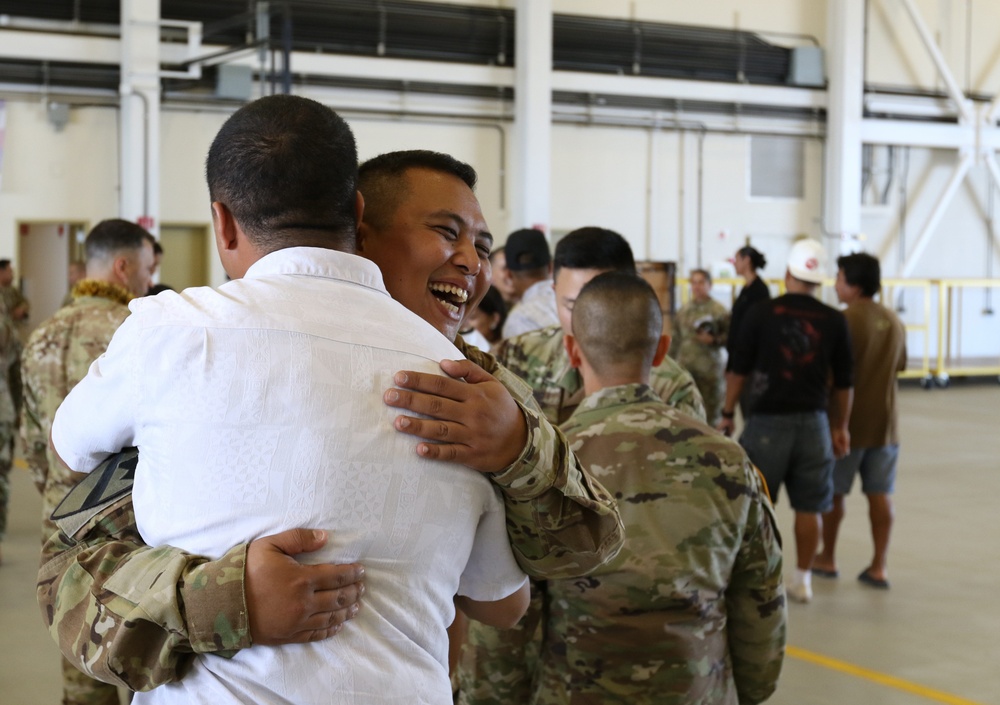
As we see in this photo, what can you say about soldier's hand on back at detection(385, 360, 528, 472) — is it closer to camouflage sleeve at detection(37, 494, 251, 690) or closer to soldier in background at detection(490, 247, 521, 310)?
camouflage sleeve at detection(37, 494, 251, 690)

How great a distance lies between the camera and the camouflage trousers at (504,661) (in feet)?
7.56

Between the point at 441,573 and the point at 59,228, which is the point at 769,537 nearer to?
the point at 441,573

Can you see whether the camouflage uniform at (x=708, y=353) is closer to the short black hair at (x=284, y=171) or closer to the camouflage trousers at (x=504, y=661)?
the camouflage trousers at (x=504, y=661)

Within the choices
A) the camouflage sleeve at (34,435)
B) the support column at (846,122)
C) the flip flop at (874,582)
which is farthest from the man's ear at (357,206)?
the support column at (846,122)

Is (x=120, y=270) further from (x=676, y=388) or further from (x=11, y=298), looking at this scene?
(x=11, y=298)

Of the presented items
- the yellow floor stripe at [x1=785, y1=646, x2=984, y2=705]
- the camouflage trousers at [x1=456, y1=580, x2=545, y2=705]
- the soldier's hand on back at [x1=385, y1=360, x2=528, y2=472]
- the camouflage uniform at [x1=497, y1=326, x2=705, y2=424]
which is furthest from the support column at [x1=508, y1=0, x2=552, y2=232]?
the soldier's hand on back at [x1=385, y1=360, x2=528, y2=472]

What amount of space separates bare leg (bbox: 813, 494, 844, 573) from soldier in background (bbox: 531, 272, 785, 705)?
12.3ft

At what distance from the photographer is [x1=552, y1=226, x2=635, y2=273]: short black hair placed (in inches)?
139

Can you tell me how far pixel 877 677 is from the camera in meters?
4.30

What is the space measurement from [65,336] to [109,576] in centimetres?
278

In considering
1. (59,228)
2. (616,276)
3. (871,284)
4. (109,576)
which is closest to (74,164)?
(59,228)

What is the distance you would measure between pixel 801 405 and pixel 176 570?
14.8ft

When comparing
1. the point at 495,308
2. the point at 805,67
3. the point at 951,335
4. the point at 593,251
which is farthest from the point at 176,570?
the point at 951,335

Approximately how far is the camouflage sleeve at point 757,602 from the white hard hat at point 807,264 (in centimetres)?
345
